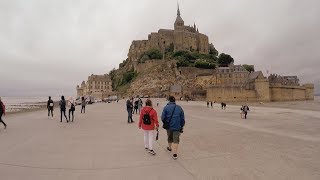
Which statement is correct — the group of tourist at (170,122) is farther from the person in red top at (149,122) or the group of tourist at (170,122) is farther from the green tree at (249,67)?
the green tree at (249,67)

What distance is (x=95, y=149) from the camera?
902cm

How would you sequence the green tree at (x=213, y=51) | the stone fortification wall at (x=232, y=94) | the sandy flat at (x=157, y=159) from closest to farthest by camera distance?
the sandy flat at (x=157, y=159)
the stone fortification wall at (x=232, y=94)
the green tree at (x=213, y=51)

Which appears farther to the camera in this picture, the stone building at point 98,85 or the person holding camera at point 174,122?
the stone building at point 98,85

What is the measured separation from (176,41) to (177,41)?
0.37 metres

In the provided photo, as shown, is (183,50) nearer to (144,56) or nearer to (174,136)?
(144,56)

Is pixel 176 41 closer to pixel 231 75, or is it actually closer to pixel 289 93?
pixel 231 75

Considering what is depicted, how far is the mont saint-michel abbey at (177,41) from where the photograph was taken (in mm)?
109938

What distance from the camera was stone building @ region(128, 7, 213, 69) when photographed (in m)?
110

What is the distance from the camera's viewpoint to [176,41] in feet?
360

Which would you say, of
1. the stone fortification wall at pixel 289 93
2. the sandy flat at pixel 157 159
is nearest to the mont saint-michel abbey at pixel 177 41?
the stone fortification wall at pixel 289 93

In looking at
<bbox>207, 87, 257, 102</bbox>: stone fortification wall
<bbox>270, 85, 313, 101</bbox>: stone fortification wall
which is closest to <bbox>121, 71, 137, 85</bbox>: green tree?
<bbox>207, 87, 257, 102</bbox>: stone fortification wall

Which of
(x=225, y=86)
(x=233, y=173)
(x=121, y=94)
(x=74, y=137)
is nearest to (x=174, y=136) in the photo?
(x=233, y=173)

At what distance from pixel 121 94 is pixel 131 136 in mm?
95661

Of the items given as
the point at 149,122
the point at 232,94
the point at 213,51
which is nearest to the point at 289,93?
the point at 232,94
